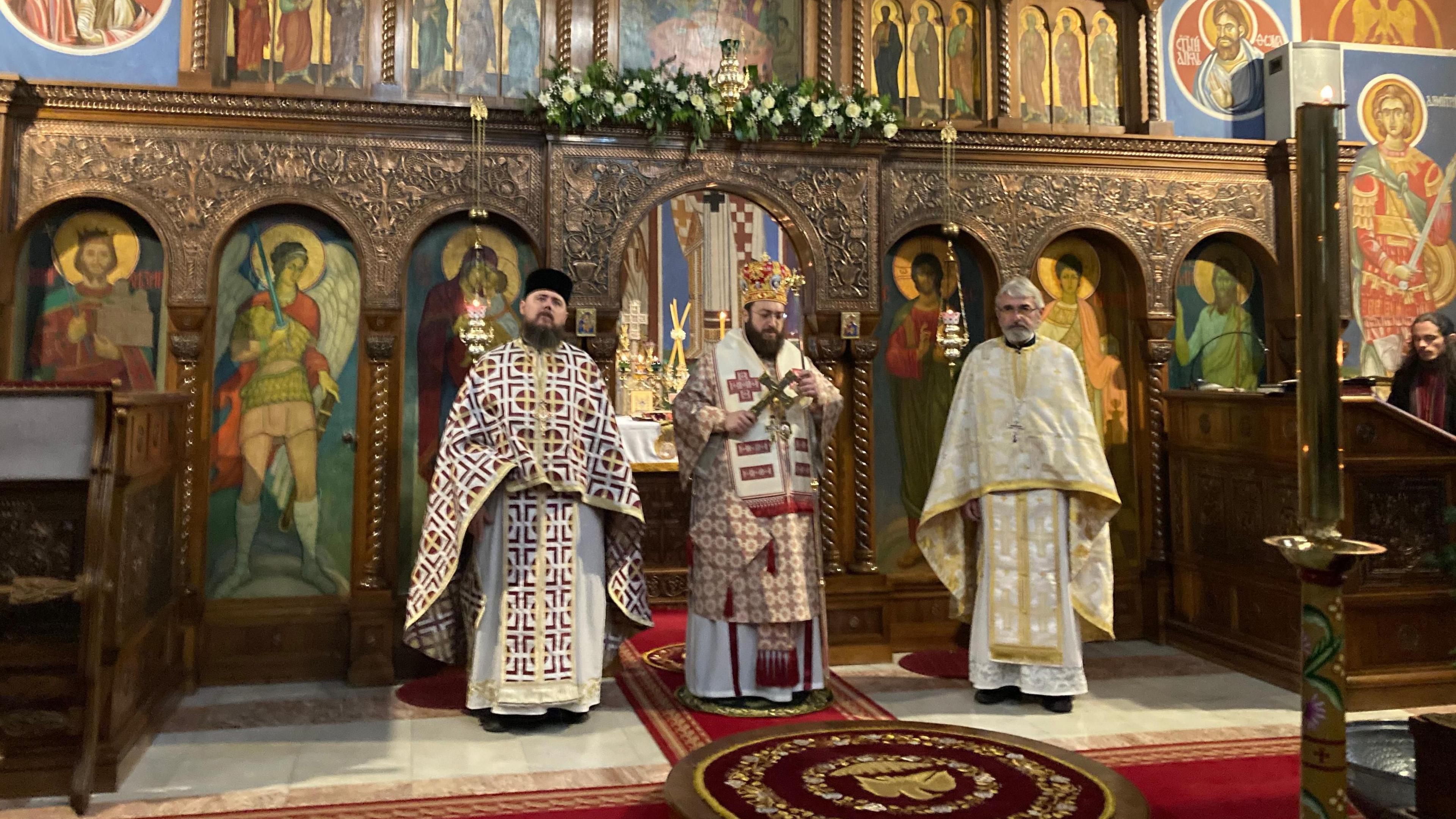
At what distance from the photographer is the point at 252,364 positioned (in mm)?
6449

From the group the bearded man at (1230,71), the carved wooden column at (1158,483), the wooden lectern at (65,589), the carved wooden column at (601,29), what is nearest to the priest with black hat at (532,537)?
the wooden lectern at (65,589)

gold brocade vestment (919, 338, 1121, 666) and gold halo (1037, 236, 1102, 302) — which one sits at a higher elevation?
gold halo (1037, 236, 1102, 302)

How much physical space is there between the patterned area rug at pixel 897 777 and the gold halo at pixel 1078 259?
425 centimetres

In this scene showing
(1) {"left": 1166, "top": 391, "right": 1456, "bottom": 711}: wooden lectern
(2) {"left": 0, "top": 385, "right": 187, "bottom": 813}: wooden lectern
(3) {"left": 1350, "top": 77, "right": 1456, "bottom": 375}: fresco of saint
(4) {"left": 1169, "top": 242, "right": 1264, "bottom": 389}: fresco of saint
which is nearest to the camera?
(2) {"left": 0, "top": 385, "right": 187, "bottom": 813}: wooden lectern

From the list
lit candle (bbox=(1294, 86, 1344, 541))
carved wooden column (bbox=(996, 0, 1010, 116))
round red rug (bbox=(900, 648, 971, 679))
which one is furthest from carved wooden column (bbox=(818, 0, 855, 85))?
lit candle (bbox=(1294, 86, 1344, 541))

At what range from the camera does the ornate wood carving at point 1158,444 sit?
733 cm

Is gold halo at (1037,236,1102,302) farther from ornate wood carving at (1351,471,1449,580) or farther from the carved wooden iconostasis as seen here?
ornate wood carving at (1351,471,1449,580)

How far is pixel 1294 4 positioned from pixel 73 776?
30.5 feet

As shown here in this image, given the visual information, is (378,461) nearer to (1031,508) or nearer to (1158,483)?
(1031,508)

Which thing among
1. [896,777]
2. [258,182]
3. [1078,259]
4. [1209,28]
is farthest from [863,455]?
[1209,28]

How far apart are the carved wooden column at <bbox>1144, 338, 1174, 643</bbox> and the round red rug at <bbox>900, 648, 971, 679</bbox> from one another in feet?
4.90

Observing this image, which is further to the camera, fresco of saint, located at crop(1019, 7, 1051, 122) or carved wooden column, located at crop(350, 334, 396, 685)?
fresco of saint, located at crop(1019, 7, 1051, 122)

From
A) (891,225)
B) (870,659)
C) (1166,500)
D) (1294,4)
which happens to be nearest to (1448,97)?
(1294,4)

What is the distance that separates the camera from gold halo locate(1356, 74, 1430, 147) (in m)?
8.16
